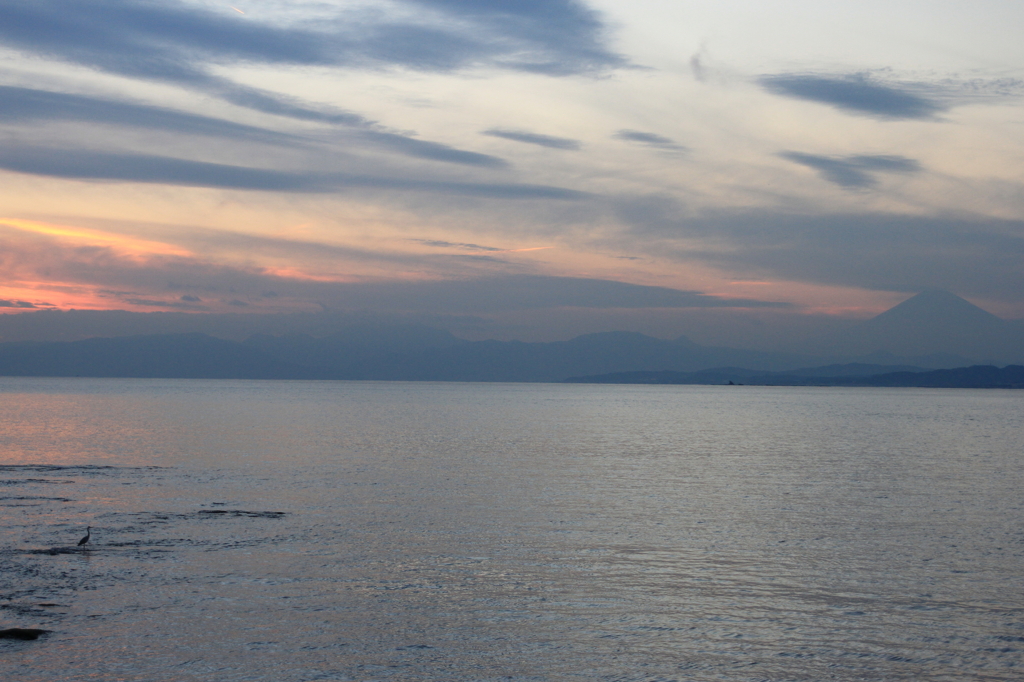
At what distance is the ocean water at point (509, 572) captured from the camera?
1672cm

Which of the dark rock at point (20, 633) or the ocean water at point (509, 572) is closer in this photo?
the ocean water at point (509, 572)

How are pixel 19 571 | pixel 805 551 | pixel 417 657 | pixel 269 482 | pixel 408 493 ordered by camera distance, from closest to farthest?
pixel 417 657 → pixel 19 571 → pixel 805 551 → pixel 408 493 → pixel 269 482

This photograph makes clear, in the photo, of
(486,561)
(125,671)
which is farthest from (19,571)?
(486,561)

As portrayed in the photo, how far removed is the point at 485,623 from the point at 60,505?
24280mm

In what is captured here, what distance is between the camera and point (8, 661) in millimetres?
16062

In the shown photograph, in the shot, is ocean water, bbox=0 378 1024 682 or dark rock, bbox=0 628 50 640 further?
Result: dark rock, bbox=0 628 50 640

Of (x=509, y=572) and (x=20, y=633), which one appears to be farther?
(x=509, y=572)

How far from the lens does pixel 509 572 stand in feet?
77.8

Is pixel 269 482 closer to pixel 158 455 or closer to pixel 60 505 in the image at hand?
pixel 60 505

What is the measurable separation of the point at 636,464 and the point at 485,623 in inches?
1479

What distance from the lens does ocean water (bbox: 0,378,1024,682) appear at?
1672 centimetres

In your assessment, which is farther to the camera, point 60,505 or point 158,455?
point 158,455

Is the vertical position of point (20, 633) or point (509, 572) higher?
point (509, 572)

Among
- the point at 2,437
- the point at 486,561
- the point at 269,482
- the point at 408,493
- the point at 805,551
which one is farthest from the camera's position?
the point at 2,437
